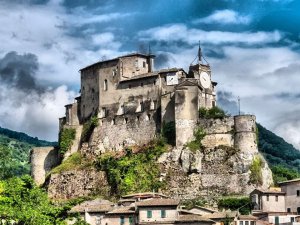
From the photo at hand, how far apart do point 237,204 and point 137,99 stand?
2504 cm

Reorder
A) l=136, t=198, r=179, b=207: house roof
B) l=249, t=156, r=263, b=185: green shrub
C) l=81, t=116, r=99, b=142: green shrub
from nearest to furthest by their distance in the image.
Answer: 1. l=136, t=198, r=179, b=207: house roof
2. l=249, t=156, r=263, b=185: green shrub
3. l=81, t=116, r=99, b=142: green shrub

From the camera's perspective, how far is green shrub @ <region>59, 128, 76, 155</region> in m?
121

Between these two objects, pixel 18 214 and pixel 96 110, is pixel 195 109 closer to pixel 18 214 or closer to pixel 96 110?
pixel 96 110

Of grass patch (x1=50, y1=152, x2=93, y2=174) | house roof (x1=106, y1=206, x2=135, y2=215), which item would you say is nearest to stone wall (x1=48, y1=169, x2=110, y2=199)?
grass patch (x1=50, y1=152, x2=93, y2=174)

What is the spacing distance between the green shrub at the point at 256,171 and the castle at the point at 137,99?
8987 mm

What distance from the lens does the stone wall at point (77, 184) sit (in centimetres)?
11056

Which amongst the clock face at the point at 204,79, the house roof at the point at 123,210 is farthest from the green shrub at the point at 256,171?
the house roof at the point at 123,210

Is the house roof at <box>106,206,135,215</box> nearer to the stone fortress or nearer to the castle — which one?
the stone fortress

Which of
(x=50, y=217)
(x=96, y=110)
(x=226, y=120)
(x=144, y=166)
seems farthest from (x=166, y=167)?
(x=50, y=217)

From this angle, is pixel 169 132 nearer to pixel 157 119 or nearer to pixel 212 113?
pixel 157 119

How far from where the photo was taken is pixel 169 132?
10994 cm

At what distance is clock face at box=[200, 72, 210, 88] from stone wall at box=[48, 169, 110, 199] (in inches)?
761

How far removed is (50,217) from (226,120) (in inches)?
1348

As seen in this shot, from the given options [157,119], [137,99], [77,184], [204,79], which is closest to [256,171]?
[157,119]
